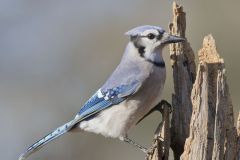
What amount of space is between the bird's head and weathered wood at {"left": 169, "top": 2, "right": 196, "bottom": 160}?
107mm

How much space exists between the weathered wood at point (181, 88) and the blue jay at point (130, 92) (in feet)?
0.45

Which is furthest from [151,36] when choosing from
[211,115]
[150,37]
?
[211,115]

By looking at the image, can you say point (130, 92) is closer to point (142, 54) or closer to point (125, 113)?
point (125, 113)

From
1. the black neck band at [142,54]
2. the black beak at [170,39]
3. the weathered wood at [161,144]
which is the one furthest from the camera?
the black neck band at [142,54]

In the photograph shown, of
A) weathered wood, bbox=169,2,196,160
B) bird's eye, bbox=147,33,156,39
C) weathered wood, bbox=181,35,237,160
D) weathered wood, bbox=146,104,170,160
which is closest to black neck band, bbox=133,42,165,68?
bird's eye, bbox=147,33,156,39

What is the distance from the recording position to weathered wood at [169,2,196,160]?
5.53 meters

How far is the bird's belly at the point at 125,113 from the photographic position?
585 centimetres

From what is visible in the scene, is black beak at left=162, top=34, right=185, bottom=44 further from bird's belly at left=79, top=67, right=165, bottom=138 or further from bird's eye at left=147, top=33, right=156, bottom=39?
bird's belly at left=79, top=67, right=165, bottom=138

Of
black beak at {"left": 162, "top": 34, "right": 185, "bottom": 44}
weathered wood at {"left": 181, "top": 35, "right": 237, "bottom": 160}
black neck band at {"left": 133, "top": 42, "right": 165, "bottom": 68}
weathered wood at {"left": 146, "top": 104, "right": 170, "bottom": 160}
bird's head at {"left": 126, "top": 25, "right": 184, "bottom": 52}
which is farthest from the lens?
black neck band at {"left": 133, "top": 42, "right": 165, "bottom": 68}

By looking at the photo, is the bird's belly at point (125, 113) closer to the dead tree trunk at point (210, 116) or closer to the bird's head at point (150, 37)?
the bird's head at point (150, 37)

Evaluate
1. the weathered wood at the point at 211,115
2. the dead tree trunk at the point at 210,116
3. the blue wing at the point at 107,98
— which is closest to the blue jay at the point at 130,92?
the blue wing at the point at 107,98

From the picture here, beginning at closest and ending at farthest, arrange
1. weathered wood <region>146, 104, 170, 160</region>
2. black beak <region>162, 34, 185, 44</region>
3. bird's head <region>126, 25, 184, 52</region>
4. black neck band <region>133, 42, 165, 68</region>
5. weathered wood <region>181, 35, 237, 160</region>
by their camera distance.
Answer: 1. weathered wood <region>181, 35, 237, 160</region>
2. weathered wood <region>146, 104, 170, 160</region>
3. black beak <region>162, 34, 185, 44</region>
4. bird's head <region>126, 25, 184, 52</region>
5. black neck band <region>133, 42, 165, 68</region>

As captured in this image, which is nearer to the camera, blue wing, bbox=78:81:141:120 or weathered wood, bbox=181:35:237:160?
weathered wood, bbox=181:35:237:160

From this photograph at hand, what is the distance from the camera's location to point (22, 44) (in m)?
10.0
